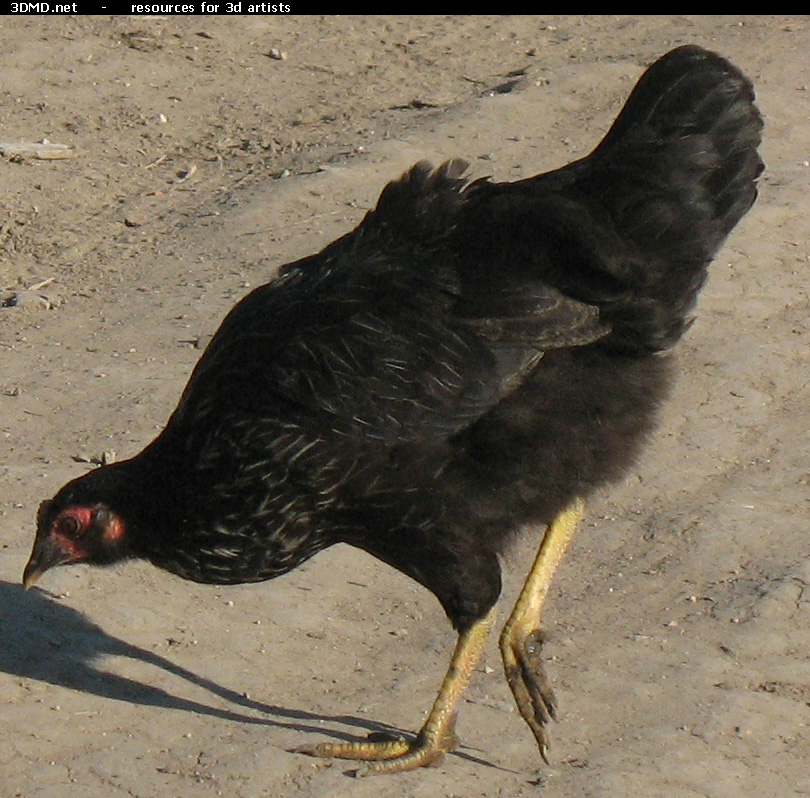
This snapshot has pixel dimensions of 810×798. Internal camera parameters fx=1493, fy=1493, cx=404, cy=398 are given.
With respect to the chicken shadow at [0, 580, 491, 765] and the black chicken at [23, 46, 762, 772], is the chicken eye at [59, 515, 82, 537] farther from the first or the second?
the chicken shadow at [0, 580, 491, 765]

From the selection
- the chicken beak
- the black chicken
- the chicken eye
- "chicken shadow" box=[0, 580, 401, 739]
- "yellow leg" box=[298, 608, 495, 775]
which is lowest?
"chicken shadow" box=[0, 580, 401, 739]

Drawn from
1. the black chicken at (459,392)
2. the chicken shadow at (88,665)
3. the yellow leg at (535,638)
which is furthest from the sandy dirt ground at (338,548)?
the black chicken at (459,392)

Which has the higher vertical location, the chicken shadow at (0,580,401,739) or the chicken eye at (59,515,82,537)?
the chicken eye at (59,515,82,537)

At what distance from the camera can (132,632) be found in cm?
558

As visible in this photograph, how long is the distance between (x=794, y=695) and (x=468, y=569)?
1.25m

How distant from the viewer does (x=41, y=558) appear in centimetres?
510

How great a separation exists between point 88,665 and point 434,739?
1351mm

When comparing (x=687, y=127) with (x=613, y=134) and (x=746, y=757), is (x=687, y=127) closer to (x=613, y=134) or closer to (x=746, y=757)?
(x=613, y=134)

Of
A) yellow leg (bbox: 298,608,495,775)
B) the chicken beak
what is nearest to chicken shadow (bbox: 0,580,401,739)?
yellow leg (bbox: 298,608,495,775)

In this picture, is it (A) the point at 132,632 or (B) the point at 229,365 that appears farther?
(A) the point at 132,632

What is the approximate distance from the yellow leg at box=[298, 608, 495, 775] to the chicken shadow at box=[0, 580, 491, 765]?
0.39 feet

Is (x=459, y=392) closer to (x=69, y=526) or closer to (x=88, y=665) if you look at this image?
(x=69, y=526)

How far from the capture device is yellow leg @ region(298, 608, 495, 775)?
493cm

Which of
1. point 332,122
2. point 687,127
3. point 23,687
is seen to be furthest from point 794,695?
point 332,122
